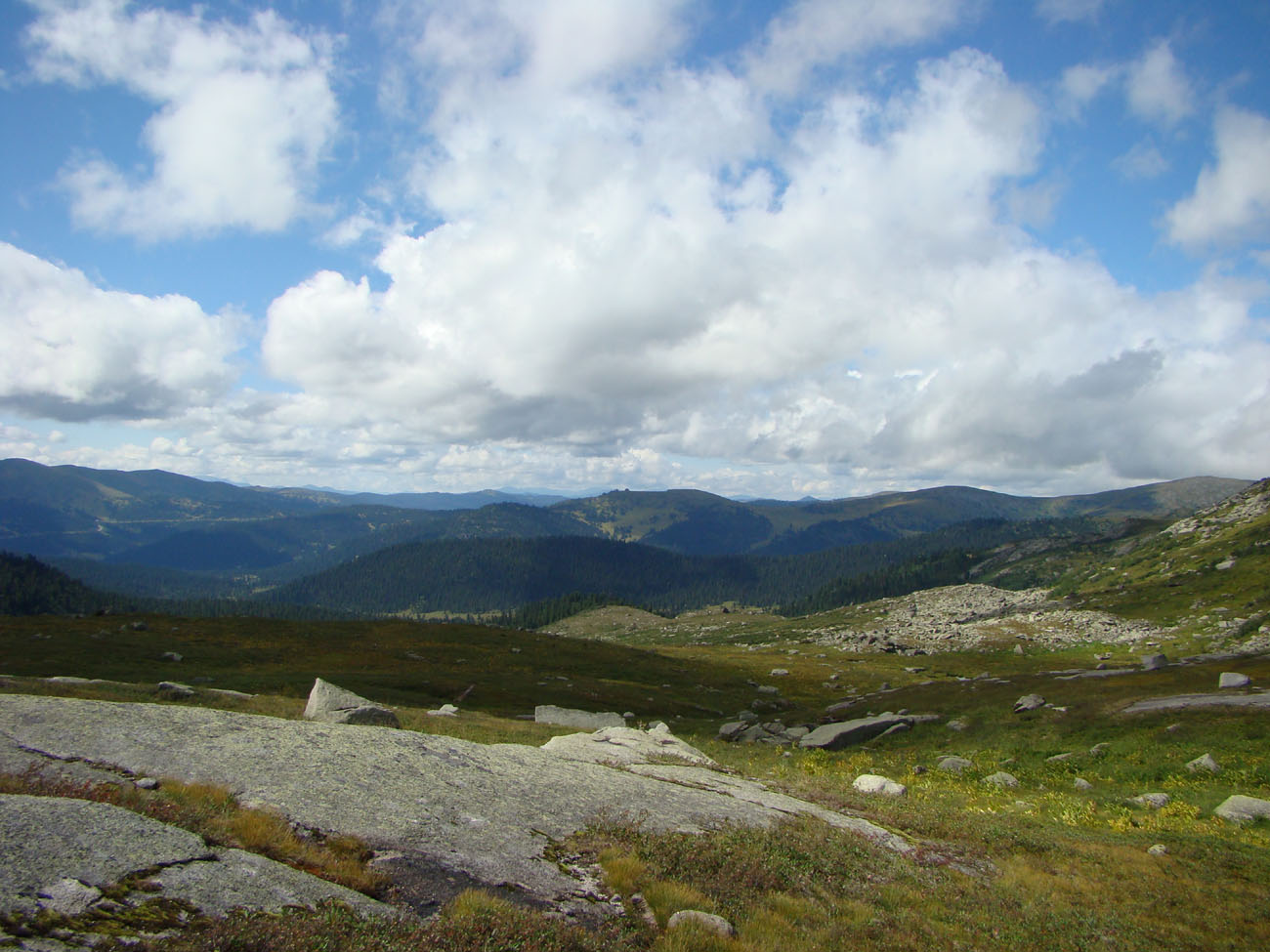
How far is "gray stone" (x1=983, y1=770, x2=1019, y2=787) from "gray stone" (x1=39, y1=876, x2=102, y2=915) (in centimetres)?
4043

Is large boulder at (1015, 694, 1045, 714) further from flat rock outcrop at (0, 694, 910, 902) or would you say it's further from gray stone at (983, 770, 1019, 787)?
flat rock outcrop at (0, 694, 910, 902)

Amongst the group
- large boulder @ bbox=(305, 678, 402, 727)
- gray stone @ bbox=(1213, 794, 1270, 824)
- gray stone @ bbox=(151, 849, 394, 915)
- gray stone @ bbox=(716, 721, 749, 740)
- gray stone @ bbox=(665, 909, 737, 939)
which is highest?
gray stone @ bbox=(151, 849, 394, 915)

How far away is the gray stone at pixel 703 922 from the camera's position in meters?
11.6

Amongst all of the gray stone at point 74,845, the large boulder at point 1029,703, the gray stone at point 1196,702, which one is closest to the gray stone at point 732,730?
the large boulder at point 1029,703

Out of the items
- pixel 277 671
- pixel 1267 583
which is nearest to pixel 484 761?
pixel 277 671

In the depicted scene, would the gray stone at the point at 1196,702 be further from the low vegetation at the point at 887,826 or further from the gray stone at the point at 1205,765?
the gray stone at the point at 1205,765

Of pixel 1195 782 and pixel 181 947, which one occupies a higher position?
pixel 181 947

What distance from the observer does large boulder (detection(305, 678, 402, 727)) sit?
1188 inches

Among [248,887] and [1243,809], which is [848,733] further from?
[248,887]

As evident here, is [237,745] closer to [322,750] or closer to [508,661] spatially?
[322,750]

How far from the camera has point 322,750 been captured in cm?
1773

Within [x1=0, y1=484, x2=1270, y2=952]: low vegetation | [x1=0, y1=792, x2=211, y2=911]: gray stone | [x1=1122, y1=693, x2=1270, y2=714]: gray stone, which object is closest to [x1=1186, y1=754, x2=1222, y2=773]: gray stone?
[x1=0, y1=484, x2=1270, y2=952]: low vegetation

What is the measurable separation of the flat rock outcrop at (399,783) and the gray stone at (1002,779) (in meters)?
18.5

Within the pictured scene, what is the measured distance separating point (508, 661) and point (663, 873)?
3807 inches
